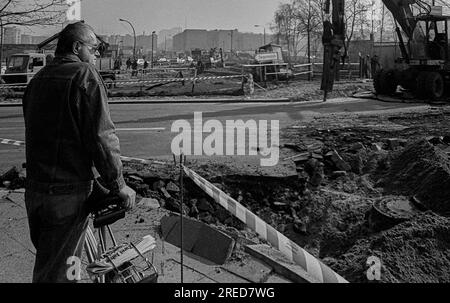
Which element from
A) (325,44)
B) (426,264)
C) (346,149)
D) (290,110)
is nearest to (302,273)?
(426,264)

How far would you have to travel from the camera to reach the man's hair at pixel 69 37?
301cm

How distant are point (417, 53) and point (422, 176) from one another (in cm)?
1600

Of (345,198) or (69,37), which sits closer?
(69,37)

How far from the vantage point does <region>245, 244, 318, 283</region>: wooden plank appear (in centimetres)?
398

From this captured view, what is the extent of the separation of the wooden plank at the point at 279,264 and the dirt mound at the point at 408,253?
50 cm

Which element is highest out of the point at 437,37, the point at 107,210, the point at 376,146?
the point at 437,37

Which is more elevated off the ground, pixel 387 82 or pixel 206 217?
pixel 387 82

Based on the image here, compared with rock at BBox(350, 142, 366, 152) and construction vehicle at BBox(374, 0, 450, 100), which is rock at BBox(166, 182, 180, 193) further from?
construction vehicle at BBox(374, 0, 450, 100)

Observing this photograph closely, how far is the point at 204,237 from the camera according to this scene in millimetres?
4738

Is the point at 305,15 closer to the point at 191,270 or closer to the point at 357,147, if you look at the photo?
the point at 357,147

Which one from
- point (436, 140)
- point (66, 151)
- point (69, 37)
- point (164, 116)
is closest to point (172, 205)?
→ point (66, 151)

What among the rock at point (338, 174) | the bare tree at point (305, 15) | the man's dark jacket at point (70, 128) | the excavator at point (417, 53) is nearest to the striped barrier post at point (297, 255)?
the man's dark jacket at point (70, 128)

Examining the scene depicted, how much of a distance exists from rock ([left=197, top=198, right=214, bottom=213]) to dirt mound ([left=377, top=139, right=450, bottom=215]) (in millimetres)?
2746

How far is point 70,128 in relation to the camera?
2896 mm
